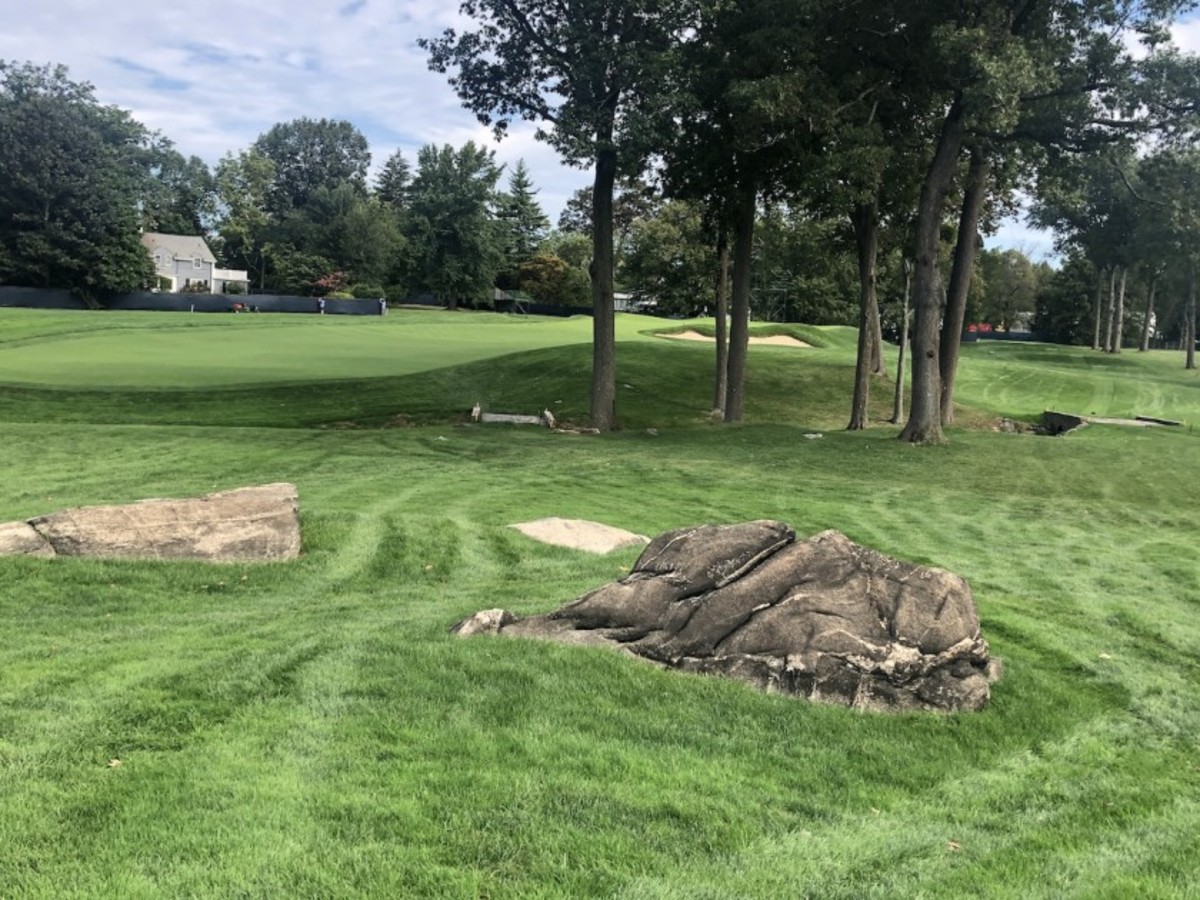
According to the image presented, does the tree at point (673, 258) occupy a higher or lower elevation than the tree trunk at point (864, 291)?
higher

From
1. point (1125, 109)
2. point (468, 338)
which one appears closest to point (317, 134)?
point (468, 338)

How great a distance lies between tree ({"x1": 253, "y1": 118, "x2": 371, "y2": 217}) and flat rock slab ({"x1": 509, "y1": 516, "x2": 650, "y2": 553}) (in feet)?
355

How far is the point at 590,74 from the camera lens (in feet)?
63.2

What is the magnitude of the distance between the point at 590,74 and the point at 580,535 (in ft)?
42.2

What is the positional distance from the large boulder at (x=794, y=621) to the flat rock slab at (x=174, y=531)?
3.37 m

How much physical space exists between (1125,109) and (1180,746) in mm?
17494

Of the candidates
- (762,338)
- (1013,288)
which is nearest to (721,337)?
(762,338)

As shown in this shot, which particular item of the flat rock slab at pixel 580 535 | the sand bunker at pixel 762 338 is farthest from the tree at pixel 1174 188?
the sand bunker at pixel 762 338

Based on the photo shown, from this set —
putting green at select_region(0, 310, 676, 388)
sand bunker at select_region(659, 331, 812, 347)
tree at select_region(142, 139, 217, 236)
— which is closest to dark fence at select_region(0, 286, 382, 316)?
putting green at select_region(0, 310, 676, 388)

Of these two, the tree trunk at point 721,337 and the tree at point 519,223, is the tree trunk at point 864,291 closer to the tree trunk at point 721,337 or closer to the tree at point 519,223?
the tree trunk at point 721,337

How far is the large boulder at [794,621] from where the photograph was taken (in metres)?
5.20

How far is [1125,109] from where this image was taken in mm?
18172

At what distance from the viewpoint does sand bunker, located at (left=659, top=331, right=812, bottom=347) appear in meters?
46.5

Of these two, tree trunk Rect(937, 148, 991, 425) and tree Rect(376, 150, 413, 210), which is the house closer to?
tree Rect(376, 150, 413, 210)
